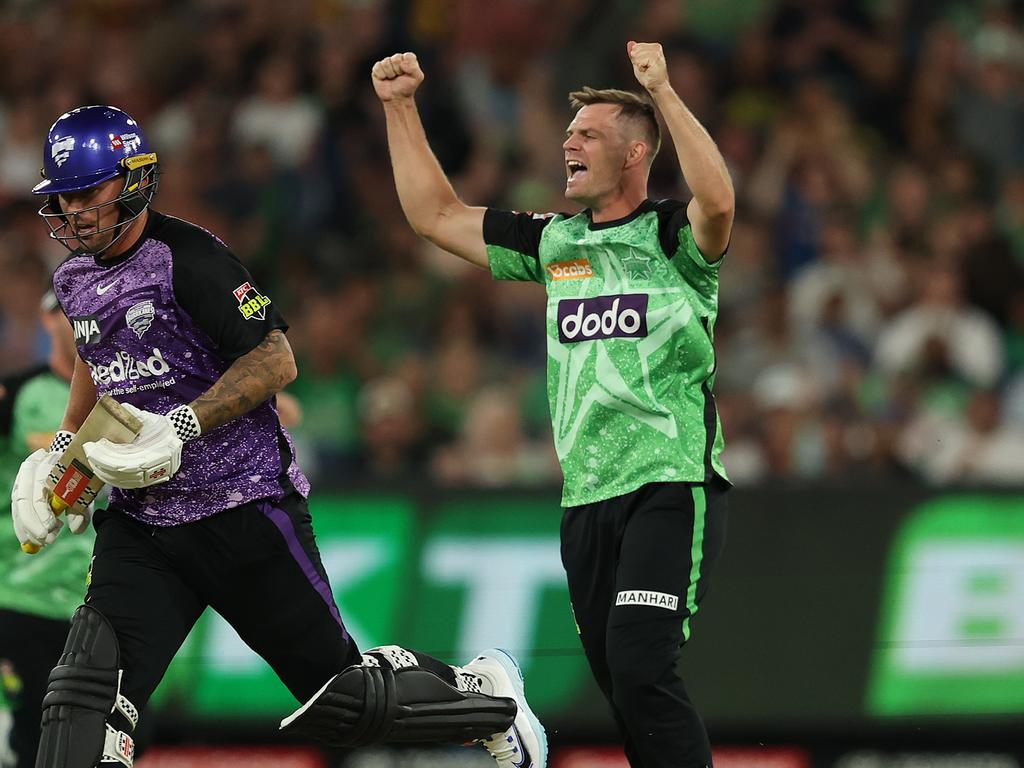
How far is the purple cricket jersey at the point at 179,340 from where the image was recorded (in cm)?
605

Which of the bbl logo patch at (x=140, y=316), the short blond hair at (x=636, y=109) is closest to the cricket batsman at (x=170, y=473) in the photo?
the bbl logo patch at (x=140, y=316)

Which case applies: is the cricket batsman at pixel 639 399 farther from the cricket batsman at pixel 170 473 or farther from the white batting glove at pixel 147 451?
the white batting glove at pixel 147 451

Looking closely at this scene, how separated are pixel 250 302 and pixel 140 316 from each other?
365 mm

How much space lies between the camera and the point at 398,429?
35.5ft

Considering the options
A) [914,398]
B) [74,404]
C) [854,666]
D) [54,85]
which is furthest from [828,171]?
[74,404]

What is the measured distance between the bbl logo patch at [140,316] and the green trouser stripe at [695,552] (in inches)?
77.2

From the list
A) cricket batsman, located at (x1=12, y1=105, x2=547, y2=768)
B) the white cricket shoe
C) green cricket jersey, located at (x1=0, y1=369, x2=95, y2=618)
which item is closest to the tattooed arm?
cricket batsman, located at (x1=12, y1=105, x2=547, y2=768)

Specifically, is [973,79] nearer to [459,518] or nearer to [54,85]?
[459,518]

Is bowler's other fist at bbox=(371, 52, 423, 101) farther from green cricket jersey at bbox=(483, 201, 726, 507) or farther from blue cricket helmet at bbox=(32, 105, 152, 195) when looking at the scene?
blue cricket helmet at bbox=(32, 105, 152, 195)

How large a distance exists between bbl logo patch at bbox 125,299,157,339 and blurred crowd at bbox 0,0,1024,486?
4.54m

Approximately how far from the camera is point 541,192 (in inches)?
498

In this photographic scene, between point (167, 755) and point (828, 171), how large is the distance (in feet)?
20.0

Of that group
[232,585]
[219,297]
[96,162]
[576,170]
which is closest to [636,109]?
[576,170]

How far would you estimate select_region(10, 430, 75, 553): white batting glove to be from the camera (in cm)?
611
